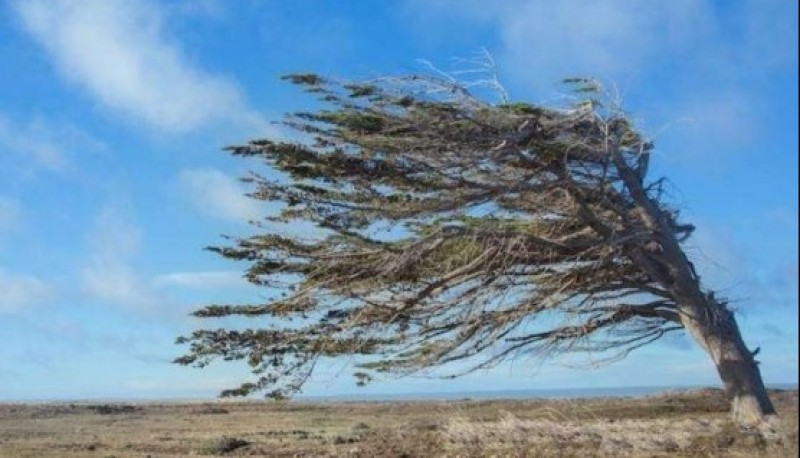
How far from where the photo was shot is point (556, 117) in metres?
17.1

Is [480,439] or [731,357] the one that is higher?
[731,357]

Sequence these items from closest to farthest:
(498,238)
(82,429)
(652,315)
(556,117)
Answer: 1. (498,238)
2. (556,117)
3. (652,315)
4. (82,429)

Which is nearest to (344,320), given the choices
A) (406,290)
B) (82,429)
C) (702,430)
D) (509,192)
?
(406,290)

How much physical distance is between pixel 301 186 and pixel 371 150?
1.72 m

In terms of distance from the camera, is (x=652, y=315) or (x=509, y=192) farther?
(x=652, y=315)

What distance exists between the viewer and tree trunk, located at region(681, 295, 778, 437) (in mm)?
17016

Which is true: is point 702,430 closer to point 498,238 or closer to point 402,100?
point 498,238

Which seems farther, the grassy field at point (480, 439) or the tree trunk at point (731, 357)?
the tree trunk at point (731, 357)

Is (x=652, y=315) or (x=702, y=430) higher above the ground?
(x=652, y=315)

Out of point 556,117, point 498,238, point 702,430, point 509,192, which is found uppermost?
point 556,117

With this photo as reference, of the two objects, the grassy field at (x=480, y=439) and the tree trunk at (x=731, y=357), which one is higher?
the tree trunk at (x=731, y=357)

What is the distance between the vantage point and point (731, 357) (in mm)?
17422

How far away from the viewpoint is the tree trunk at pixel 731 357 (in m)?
17.0

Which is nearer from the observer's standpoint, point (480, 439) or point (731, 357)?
point (731, 357)
